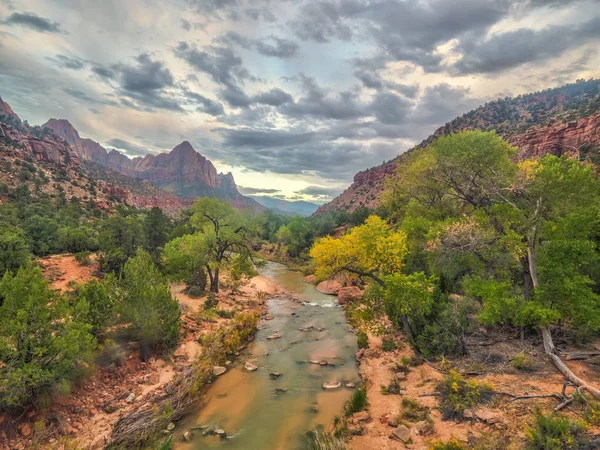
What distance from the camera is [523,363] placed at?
42.1 ft

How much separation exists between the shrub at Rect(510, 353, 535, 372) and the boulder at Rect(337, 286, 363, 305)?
20.5 metres

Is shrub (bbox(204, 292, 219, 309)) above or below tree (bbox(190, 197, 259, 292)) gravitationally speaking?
below

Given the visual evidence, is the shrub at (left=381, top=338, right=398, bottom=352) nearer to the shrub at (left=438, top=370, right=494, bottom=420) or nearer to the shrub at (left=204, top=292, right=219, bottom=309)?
the shrub at (left=438, top=370, right=494, bottom=420)

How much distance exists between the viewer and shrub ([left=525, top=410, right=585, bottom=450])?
25.0 feet

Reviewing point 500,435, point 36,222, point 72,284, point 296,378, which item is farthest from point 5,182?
point 500,435

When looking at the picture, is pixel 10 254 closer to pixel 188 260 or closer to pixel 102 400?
pixel 188 260

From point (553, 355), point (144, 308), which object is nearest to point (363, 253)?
point (553, 355)

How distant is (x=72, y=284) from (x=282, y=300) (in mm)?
20798

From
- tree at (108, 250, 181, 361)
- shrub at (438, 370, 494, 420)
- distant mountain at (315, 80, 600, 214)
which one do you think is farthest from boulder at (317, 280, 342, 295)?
shrub at (438, 370, 494, 420)

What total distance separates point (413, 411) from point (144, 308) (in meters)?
14.1

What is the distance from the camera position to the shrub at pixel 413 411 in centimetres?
1165

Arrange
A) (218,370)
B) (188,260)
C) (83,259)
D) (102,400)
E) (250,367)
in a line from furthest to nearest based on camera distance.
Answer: (188,260), (83,259), (250,367), (218,370), (102,400)

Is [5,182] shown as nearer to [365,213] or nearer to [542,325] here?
[365,213]

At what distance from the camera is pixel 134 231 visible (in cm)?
3328
